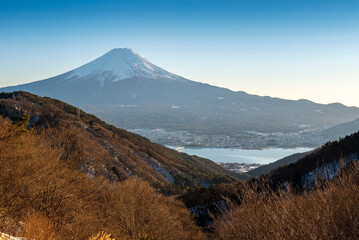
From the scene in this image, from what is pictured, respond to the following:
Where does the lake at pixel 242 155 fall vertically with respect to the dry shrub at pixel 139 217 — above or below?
below

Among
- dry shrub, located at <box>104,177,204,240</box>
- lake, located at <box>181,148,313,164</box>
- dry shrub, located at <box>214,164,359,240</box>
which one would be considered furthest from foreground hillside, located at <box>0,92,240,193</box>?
lake, located at <box>181,148,313,164</box>

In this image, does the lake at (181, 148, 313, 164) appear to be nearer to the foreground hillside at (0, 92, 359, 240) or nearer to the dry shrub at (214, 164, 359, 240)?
the foreground hillside at (0, 92, 359, 240)

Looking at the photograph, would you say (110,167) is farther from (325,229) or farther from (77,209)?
(325,229)

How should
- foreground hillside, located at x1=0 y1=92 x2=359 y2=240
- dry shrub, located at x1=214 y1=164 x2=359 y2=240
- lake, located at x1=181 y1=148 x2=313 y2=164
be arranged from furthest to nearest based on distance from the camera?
lake, located at x1=181 y1=148 x2=313 y2=164, foreground hillside, located at x1=0 y1=92 x2=359 y2=240, dry shrub, located at x1=214 y1=164 x2=359 y2=240

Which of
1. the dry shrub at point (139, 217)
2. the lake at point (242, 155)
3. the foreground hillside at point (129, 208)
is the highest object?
the foreground hillside at point (129, 208)

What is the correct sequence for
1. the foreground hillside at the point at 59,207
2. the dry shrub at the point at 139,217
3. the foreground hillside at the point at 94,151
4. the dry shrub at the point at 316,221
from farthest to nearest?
the foreground hillside at the point at 94,151
the dry shrub at the point at 139,217
the foreground hillside at the point at 59,207
the dry shrub at the point at 316,221

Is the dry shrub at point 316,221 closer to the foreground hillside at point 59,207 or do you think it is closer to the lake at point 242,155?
the foreground hillside at point 59,207

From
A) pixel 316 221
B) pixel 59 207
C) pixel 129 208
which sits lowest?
pixel 129 208

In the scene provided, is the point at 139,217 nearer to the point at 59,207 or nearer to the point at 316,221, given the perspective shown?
the point at 59,207

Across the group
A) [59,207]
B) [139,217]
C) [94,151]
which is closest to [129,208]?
[139,217]

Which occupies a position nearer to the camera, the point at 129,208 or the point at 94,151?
the point at 129,208

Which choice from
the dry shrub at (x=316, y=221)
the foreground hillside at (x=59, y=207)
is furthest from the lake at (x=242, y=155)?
the dry shrub at (x=316, y=221)
